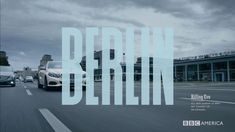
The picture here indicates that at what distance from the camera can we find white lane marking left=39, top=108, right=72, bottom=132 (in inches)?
253

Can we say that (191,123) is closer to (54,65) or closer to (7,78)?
(54,65)

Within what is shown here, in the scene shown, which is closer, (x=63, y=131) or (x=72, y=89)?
(x=63, y=131)

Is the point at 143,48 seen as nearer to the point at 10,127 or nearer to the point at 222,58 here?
the point at 10,127

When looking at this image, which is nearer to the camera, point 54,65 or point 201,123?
point 201,123

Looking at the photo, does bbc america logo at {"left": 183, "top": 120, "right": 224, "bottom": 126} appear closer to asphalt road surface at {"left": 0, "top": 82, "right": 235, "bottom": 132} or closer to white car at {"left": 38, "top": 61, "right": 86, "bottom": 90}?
asphalt road surface at {"left": 0, "top": 82, "right": 235, "bottom": 132}

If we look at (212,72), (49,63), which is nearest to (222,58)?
(212,72)

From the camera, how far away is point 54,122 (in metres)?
7.22

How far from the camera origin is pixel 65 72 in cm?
1803

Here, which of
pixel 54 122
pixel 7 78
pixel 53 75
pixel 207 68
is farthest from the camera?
pixel 207 68

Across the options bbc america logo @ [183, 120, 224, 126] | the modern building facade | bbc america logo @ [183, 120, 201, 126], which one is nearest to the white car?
bbc america logo @ [183, 120, 201, 126]

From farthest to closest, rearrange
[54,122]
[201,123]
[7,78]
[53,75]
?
1. [7,78]
2. [53,75]
3. [54,122]
4. [201,123]

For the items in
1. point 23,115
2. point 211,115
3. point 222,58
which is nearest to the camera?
point 211,115

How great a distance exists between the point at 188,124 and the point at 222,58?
2545 inches

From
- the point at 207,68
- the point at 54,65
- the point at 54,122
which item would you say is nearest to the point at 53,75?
the point at 54,65
